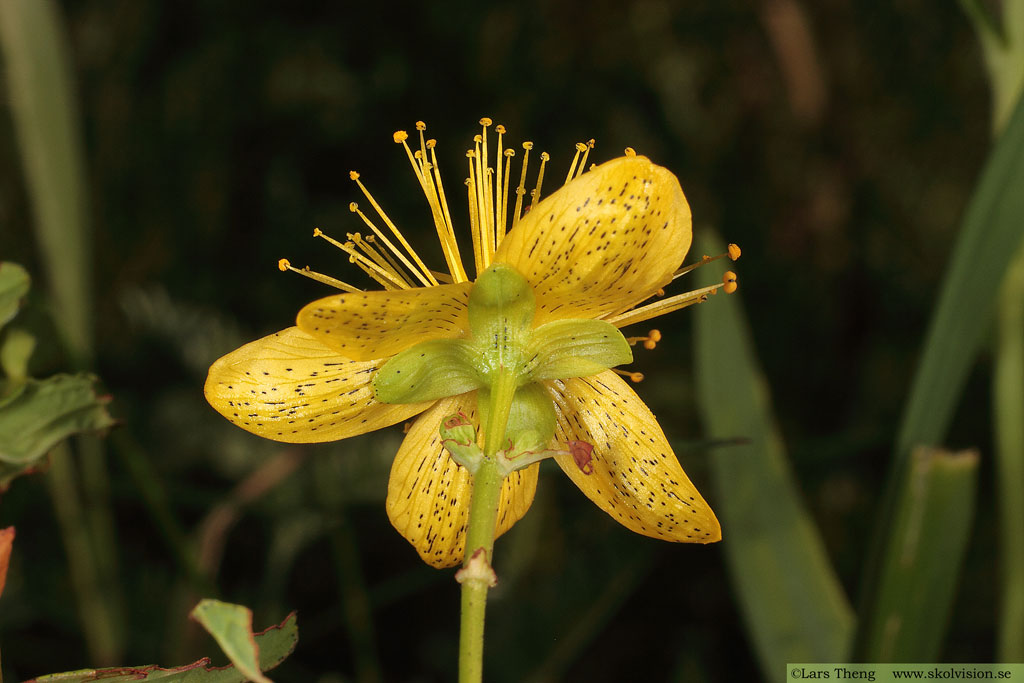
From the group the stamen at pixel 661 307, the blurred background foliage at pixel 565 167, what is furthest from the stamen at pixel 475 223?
the blurred background foliage at pixel 565 167

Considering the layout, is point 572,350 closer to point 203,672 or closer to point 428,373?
point 428,373

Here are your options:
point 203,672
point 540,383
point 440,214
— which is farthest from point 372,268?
point 203,672

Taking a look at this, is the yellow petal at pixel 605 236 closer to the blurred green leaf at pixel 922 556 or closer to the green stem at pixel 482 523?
the green stem at pixel 482 523

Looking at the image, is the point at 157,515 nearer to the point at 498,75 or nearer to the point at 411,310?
the point at 411,310

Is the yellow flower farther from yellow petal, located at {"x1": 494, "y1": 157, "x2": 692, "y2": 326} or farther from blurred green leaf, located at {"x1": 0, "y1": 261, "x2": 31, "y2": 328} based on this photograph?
blurred green leaf, located at {"x1": 0, "y1": 261, "x2": 31, "y2": 328}

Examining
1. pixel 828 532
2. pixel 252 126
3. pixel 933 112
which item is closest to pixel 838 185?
pixel 933 112
